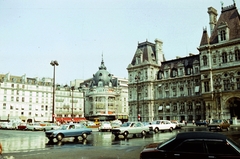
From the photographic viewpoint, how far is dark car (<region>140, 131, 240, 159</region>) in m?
6.81

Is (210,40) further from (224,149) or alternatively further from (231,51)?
(224,149)

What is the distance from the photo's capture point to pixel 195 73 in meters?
62.4

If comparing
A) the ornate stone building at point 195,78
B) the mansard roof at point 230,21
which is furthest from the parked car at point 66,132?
the mansard roof at point 230,21

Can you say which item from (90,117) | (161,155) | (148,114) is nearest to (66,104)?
(90,117)

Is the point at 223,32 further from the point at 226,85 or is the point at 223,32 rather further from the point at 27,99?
the point at 27,99

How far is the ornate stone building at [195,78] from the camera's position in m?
52.7

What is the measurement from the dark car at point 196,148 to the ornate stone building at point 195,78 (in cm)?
4426

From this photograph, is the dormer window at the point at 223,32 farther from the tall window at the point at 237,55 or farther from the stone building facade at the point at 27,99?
the stone building facade at the point at 27,99

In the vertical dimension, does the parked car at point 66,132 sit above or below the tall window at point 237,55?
below

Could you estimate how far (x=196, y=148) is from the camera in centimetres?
705

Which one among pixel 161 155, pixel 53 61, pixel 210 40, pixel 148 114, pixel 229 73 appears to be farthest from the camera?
pixel 148 114

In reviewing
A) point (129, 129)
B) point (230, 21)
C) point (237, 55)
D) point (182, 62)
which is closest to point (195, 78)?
point (182, 62)

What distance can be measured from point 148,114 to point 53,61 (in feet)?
120

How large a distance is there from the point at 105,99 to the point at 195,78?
164 ft
